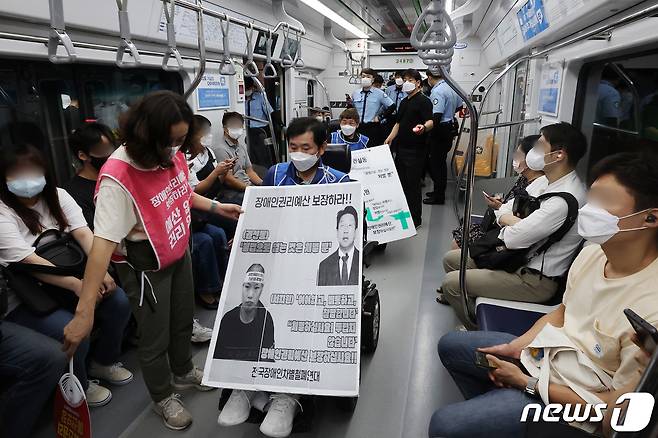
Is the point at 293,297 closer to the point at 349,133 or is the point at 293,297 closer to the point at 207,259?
the point at 207,259

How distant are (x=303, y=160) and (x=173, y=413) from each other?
1.48 m

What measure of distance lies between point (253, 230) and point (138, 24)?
2.36 meters

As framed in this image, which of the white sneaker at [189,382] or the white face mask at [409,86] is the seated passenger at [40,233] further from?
the white face mask at [409,86]

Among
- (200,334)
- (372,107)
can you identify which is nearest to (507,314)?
(200,334)

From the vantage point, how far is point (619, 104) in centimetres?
309

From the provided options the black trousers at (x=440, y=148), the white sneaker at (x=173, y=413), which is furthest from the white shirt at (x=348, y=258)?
the black trousers at (x=440, y=148)

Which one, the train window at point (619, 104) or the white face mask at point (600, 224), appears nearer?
the white face mask at point (600, 224)

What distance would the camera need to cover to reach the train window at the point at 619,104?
271 centimetres

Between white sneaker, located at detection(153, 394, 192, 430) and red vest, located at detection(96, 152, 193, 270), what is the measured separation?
75 cm

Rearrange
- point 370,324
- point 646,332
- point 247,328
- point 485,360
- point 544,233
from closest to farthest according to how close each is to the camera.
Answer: point 646,332 < point 485,360 < point 247,328 < point 544,233 < point 370,324

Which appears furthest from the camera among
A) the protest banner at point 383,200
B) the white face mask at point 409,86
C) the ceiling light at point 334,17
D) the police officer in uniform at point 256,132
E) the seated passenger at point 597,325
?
the ceiling light at point 334,17

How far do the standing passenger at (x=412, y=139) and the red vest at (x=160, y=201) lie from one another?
342 centimetres

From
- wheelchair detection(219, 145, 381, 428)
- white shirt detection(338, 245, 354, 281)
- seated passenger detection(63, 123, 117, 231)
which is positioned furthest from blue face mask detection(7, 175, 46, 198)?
white shirt detection(338, 245, 354, 281)

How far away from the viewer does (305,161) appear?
2500 mm
